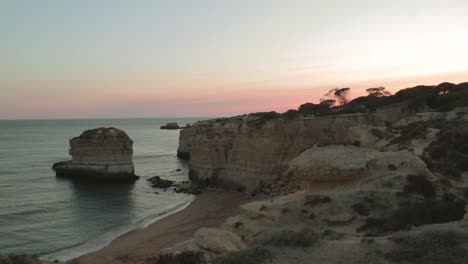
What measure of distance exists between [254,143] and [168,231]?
49.7 ft

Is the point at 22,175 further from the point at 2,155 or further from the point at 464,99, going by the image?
the point at 464,99

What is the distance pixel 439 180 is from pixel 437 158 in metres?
5.17

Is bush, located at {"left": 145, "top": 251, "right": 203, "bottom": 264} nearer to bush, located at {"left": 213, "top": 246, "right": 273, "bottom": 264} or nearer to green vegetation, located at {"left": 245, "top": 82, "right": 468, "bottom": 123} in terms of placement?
bush, located at {"left": 213, "top": 246, "right": 273, "bottom": 264}

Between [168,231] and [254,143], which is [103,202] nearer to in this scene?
[168,231]

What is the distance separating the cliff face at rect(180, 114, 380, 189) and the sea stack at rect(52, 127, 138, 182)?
24.5 ft

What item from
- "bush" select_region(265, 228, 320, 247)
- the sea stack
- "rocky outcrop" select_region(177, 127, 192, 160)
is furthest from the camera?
"rocky outcrop" select_region(177, 127, 192, 160)

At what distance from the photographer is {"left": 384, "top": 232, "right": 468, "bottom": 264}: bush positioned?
10.3 metres

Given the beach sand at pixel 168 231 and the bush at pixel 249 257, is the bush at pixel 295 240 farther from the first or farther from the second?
the beach sand at pixel 168 231

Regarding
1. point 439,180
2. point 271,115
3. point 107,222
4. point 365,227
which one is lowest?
point 107,222

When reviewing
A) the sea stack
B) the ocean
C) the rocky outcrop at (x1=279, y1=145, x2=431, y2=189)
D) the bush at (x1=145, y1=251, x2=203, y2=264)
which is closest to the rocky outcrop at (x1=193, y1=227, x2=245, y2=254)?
the bush at (x1=145, y1=251, x2=203, y2=264)

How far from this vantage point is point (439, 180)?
18281mm

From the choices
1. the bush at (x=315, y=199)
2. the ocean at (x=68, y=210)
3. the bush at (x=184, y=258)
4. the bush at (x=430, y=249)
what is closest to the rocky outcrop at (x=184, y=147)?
the ocean at (x=68, y=210)

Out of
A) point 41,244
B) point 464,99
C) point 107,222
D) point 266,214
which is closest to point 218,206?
point 107,222

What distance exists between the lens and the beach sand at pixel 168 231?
21803mm
